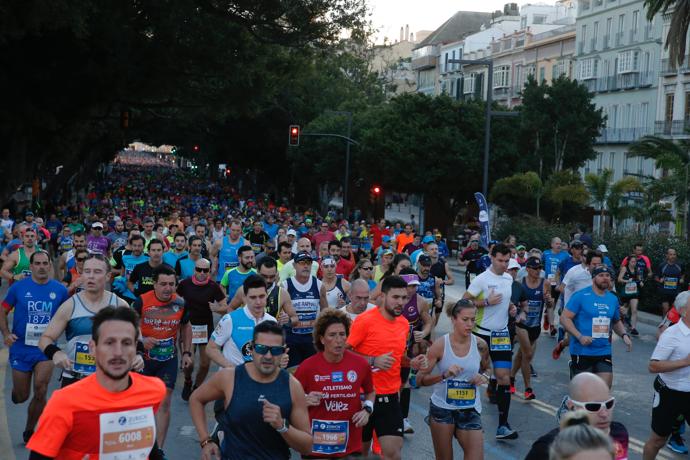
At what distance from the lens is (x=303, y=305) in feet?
33.7

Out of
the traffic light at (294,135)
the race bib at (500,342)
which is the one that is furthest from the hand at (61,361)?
the traffic light at (294,135)

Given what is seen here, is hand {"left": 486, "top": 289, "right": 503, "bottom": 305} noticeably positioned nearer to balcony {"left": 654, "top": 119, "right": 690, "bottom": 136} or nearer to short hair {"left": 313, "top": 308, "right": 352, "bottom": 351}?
short hair {"left": 313, "top": 308, "right": 352, "bottom": 351}

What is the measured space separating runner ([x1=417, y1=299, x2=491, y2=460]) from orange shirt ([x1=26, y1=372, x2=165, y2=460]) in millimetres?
3192

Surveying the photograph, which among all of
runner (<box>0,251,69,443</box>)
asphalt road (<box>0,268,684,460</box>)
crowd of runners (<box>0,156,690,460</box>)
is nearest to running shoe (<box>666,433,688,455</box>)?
crowd of runners (<box>0,156,690,460</box>)

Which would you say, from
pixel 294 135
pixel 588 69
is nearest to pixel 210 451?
pixel 294 135

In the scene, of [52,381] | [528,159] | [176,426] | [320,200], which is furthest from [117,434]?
[320,200]

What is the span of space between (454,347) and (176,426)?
357 cm

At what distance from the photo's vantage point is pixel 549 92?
5097 centimetres

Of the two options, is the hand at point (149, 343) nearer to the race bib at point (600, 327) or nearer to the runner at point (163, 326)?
the runner at point (163, 326)

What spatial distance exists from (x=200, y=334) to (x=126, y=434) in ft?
19.8

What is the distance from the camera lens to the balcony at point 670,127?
51416 mm

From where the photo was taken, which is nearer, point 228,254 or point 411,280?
point 411,280

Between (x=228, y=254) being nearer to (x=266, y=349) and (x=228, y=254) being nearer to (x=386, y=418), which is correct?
(x=386, y=418)

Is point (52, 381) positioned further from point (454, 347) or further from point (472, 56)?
point (472, 56)
